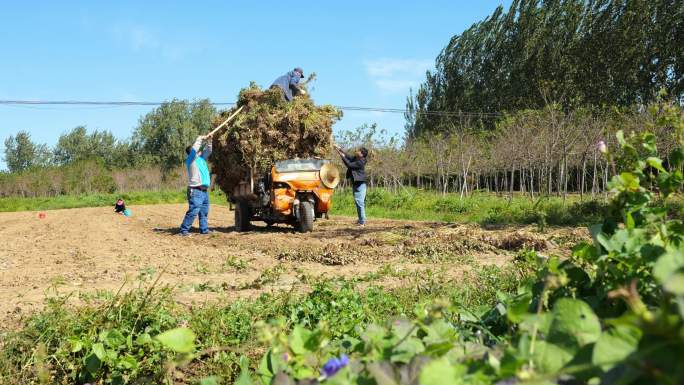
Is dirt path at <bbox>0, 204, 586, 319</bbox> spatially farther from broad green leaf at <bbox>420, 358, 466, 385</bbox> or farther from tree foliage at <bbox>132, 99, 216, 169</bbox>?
tree foliage at <bbox>132, 99, 216, 169</bbox>

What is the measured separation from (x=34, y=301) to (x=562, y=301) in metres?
5.03

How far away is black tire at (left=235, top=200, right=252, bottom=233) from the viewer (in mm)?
13344

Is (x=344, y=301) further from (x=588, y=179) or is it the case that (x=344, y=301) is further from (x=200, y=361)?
(x=588, y=179)

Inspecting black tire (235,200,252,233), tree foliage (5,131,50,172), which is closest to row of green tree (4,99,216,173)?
tree foliage (5,131,50,172)

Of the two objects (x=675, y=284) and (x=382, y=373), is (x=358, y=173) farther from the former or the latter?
(x=675, y=284)

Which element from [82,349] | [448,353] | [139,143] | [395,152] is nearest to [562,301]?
[448,353]

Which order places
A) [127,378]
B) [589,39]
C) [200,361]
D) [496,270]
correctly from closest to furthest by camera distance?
[127,378] < [200,361] < [496,270] < [589,39]

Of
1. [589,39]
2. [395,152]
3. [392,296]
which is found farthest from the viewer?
[589,39]

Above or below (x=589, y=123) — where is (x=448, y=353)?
below

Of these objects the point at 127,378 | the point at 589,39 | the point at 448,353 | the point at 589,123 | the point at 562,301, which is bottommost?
the point at 127,378

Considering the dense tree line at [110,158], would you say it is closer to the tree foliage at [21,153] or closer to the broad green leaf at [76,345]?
the tree foliage at [21,153]

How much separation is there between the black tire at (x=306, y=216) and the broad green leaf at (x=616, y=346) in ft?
37.3

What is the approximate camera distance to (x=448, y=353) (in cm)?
135

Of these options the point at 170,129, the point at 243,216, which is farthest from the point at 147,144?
the point at 243,216
